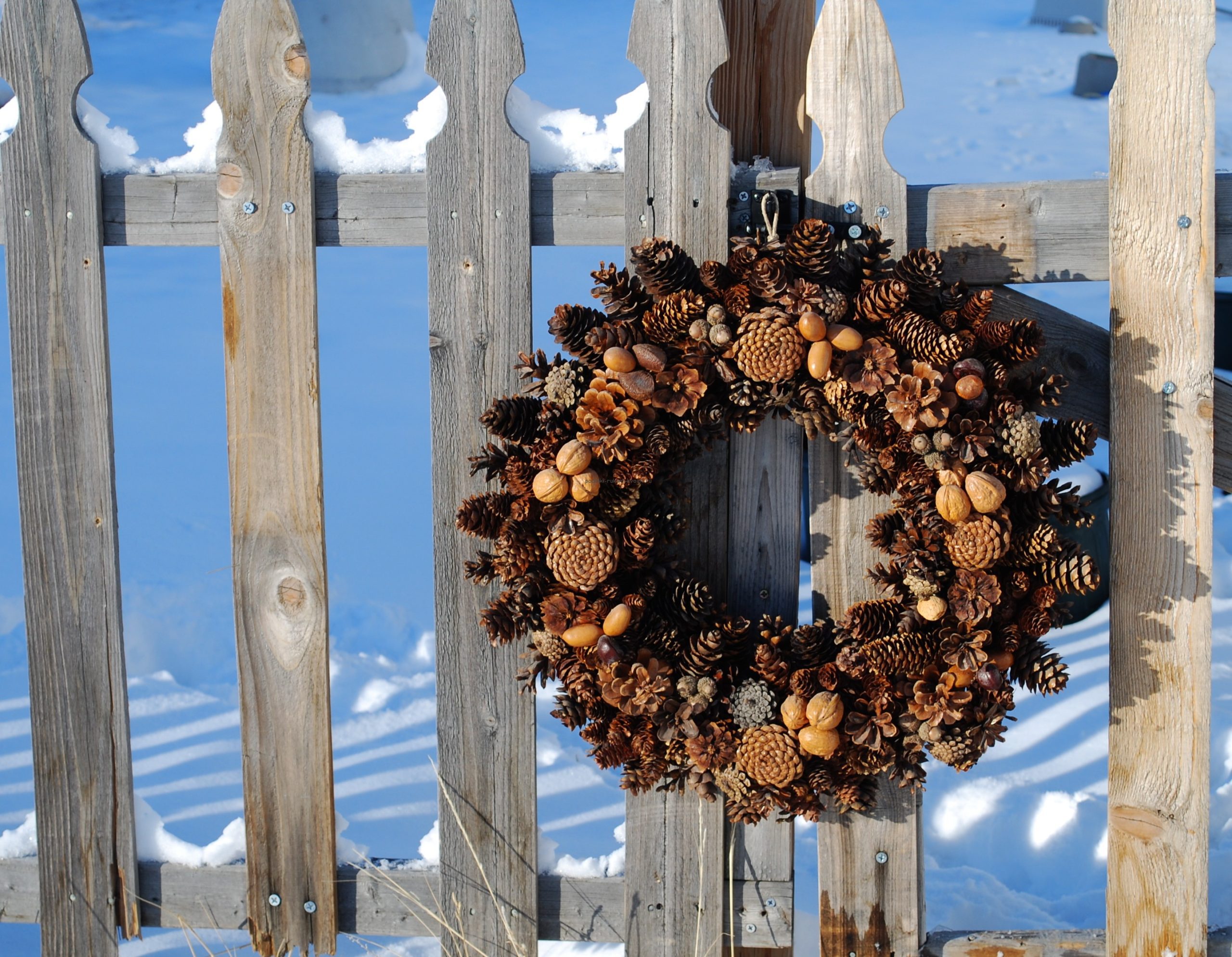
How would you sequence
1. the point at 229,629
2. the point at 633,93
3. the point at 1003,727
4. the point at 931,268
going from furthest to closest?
the point at 229,629 < the point at 633,93 < the point at 1003,727 < the point at 931,268

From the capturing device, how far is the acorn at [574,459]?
1606 mm

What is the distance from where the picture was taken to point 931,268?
5.14 ft

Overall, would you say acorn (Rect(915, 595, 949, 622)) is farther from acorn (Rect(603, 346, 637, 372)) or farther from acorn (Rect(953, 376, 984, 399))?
acorn (Rect(603, 346, 637, 372))

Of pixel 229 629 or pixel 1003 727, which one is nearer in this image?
pixel 1003 727

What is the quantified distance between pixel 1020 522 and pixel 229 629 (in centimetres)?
316

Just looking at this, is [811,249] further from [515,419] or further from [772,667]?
[772,667]

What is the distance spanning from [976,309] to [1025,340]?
88mm

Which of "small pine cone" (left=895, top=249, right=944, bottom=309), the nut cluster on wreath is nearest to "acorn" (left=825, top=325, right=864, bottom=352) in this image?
the nut cluster on wreath

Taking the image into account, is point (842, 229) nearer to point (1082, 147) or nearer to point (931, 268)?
point (931, 268)

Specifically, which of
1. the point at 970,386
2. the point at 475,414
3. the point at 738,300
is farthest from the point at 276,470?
the point at 970,386

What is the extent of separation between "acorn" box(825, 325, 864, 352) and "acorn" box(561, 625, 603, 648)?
0.60 meters

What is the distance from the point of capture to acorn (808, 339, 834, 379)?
159cm

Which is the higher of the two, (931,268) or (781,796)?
(931,268)

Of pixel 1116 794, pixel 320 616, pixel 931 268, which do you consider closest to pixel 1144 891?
pixel 1116 794
